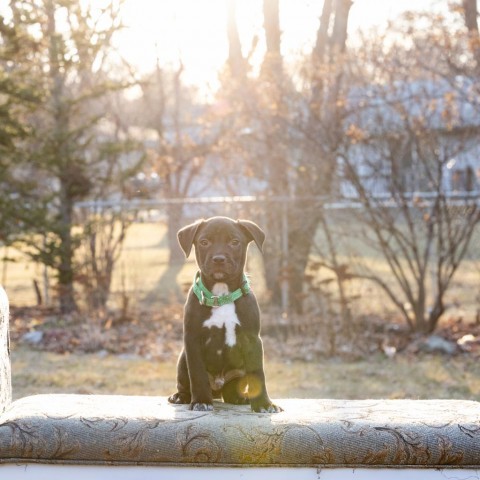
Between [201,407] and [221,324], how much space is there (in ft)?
1.35

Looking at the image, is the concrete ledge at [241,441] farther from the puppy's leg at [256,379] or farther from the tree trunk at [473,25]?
the tree trunk at [473,25]

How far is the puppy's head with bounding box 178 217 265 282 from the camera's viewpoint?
414cm

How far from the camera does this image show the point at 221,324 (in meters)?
4.14

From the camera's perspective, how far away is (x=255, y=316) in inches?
166

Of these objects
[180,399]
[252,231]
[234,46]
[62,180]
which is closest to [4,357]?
[180,399]

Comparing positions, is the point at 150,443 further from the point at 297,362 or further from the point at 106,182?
the point at 106,182

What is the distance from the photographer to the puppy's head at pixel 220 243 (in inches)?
163

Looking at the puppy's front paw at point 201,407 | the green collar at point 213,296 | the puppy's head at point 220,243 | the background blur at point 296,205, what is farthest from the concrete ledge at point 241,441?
the background blur at point 296,205

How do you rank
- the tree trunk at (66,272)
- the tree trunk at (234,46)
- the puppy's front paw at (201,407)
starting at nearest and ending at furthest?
the puppy's front paw at (201,407) < the tree trunk at (66,272) < the tree trunk at (234,46)

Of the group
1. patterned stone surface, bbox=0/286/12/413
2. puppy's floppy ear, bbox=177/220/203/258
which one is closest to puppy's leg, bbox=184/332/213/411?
puppy's floppy ear, bbox=177/220/203/258

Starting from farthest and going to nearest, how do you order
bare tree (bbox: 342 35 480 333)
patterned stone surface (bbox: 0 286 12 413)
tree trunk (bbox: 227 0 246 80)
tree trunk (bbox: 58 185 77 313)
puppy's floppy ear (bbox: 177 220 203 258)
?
tree trunk (bbox: 227 0 246 80) < tree trunk (bbox: 58 185 77 313) < bare tree (bbox: 342 35 480 333) < puppy's floppy ear (bbox: 177 220 203 258) < patterned stone surface (bbox: 0 286 12 413)

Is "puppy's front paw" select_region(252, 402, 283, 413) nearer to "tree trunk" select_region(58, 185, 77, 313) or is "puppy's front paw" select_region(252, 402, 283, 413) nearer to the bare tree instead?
the bare tree

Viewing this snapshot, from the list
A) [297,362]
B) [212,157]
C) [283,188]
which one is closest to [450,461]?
[297,362]

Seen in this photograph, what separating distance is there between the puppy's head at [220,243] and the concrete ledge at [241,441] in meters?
0.74
